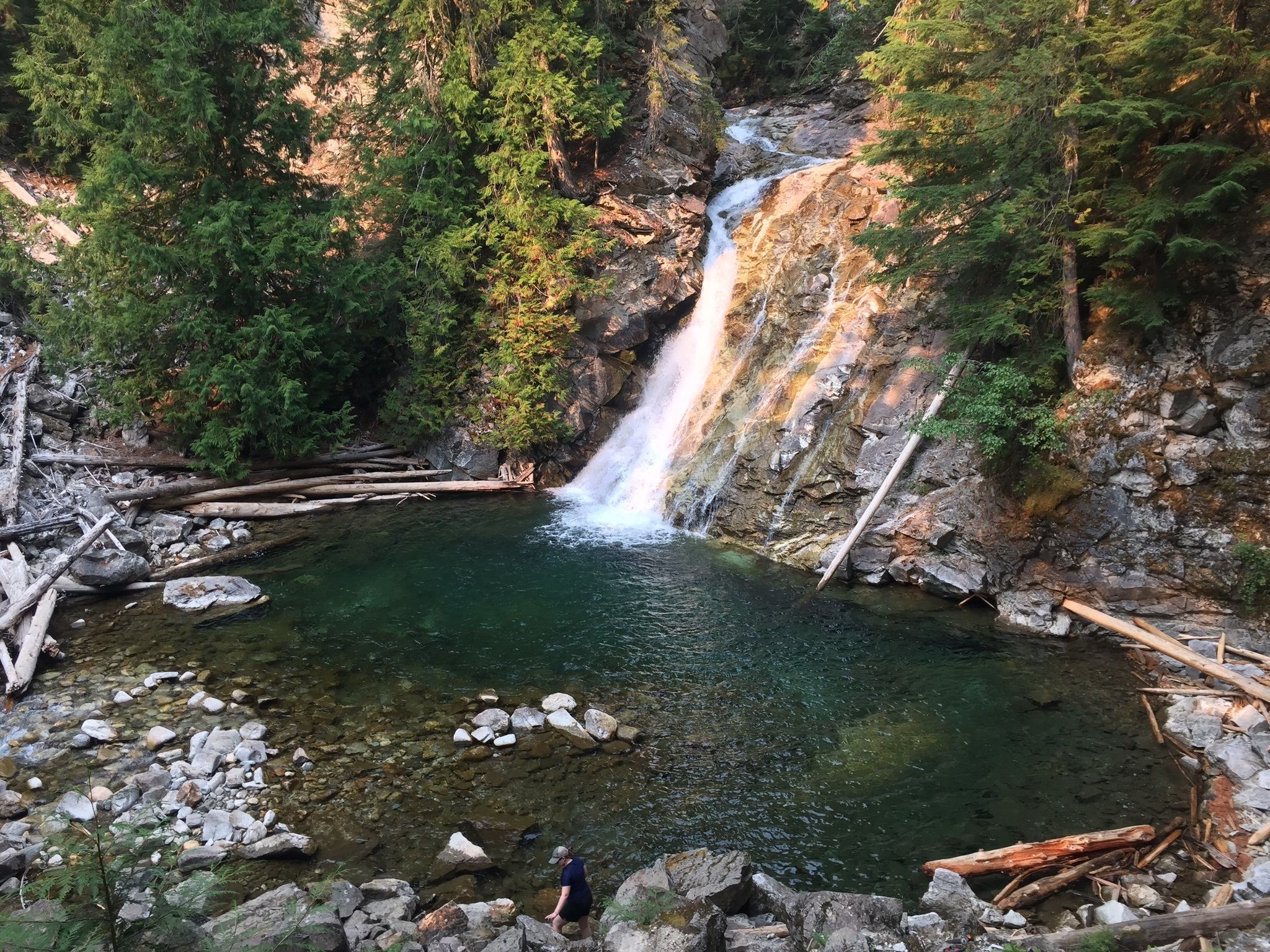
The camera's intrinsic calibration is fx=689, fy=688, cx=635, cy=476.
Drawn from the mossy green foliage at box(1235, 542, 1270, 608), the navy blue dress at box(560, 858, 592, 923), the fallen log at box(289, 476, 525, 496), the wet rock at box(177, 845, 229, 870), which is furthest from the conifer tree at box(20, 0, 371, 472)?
the mossy green foliage at box(1235, 542, 1270, 608)

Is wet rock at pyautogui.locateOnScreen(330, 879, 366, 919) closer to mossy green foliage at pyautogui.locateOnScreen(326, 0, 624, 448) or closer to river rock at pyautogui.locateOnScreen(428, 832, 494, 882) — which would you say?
river rock at pyautogui.locateOnScreen(428, 832, 494, 882)

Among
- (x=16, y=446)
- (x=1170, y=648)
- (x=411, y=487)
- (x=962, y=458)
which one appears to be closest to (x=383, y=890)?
(x=1170, y=648)

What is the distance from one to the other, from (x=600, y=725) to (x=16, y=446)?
14.2 meters

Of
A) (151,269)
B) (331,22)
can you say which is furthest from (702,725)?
(331,22)

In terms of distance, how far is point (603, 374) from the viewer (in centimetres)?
2031

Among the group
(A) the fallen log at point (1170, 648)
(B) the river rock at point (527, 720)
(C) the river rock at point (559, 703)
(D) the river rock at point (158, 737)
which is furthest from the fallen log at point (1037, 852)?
(D) the river rock at point (158, 737)

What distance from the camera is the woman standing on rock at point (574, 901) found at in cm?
622

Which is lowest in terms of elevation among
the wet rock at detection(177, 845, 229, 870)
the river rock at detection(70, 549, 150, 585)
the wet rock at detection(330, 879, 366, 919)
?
the wet rock at detection(177, 845, 229, 870)

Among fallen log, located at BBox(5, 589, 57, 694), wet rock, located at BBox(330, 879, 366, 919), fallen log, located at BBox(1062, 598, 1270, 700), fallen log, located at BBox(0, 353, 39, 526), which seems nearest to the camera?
wet rock, located at BBox(330, 879, 366, 919)

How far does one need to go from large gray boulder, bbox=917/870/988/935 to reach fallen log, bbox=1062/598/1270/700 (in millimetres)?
5371

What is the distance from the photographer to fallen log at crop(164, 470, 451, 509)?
54.1 feet

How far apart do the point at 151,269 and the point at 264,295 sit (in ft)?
7.61

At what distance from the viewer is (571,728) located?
940cm

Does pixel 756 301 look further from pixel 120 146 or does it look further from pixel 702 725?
pixel 120 146
